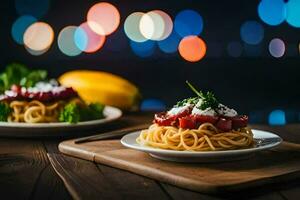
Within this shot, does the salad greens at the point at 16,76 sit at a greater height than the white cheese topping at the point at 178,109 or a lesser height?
lesser

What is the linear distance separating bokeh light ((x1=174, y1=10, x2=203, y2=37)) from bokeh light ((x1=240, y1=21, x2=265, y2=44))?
5.14ft

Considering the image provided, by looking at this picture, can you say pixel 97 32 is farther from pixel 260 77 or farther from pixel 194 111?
pixel 194 111

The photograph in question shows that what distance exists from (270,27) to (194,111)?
756 inches

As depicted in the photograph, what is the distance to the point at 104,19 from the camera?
2052cm

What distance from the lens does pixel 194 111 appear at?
2000 millimetres

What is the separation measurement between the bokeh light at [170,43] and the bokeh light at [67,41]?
349 centimetres

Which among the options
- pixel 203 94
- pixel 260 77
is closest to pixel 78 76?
pixel 203 94

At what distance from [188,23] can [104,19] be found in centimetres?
330

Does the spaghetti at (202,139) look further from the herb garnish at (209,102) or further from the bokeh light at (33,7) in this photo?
the bokeh light at (33,7)

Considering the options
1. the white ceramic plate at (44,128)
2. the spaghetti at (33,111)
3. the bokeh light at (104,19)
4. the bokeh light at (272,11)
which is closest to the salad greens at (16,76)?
the spaghetti at (33,111)

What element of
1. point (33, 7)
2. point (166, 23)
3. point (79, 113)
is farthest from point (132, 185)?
point (33, 7)

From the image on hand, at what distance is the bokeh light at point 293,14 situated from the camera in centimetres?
2048

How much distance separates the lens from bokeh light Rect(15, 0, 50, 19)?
1894 cm

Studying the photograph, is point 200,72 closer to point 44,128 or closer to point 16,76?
point 16,76
